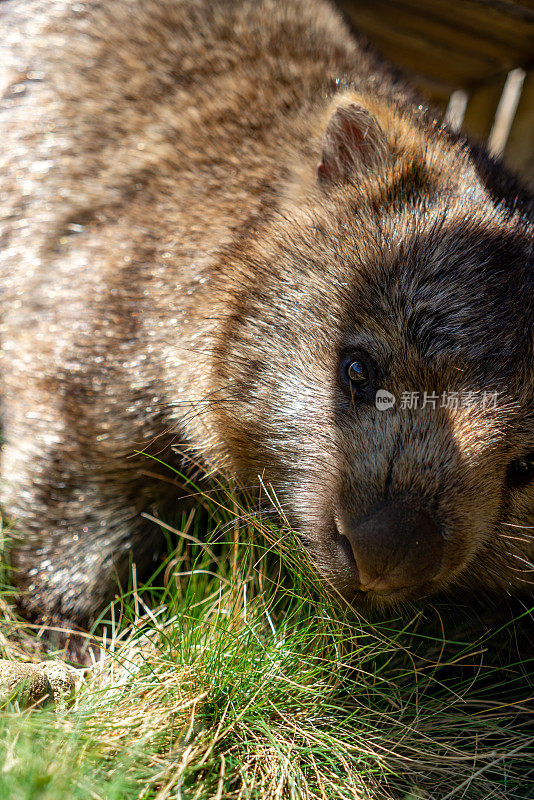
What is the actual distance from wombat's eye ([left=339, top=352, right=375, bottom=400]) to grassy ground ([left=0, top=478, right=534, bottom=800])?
2.09 ft

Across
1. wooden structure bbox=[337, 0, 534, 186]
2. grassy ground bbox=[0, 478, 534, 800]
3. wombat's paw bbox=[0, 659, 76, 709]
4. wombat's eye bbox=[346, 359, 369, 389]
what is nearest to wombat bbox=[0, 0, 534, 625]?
wombat's eye bbox=[346, 359, 369, 389]

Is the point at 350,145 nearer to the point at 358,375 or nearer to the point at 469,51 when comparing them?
the point at 358,375

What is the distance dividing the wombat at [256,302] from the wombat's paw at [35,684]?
646mm

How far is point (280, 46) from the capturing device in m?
3.88

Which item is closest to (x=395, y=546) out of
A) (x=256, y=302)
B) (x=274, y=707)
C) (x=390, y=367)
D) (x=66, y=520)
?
(x=390, y=367)

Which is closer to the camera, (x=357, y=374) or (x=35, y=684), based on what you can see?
(x=35, y=684)

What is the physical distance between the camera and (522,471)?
109 inches

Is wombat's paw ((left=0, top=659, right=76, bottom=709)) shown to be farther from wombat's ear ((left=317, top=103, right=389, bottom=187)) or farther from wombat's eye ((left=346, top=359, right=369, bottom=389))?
wombat's ear ((left=317, top=103, right=389, bottom=187))

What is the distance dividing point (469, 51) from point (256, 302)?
390 centimetres

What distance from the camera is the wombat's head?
8.20 feet

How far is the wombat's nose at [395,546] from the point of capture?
2357 mm

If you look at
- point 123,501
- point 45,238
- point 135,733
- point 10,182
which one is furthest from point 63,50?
point 135,733

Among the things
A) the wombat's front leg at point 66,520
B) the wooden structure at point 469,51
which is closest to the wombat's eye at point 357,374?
the wombat's front leg at point 66,520

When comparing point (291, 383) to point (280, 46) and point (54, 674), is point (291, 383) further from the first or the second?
point (280, 46)
